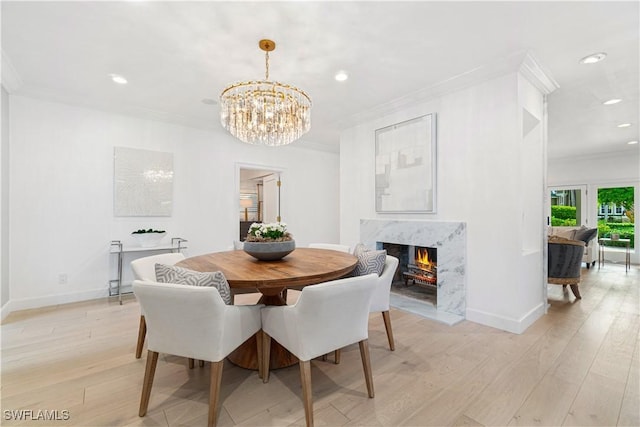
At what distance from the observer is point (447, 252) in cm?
320

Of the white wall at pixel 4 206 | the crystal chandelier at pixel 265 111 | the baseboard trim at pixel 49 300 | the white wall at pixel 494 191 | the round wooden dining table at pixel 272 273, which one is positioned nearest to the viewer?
the round wooden dining table at pixel 272 273

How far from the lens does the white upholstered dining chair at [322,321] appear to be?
150 centimetres

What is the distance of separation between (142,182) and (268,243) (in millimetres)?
2802

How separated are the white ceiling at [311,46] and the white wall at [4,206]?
35 centimetres

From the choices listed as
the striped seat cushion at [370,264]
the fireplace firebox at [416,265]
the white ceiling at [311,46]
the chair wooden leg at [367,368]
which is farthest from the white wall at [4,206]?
the fireplace firebox at [416,265]

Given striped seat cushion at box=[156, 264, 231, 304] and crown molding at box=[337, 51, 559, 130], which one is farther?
crown molding at box=[337, 51, 559, 130]

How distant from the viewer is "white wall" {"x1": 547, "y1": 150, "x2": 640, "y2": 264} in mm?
6254

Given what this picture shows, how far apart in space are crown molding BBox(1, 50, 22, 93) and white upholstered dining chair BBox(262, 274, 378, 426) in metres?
3.36

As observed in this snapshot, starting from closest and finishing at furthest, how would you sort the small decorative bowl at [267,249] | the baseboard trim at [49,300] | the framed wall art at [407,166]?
A: the small decorative bowl at [267,249], the baseboard trim at [49,300], the framed wall art at [407,166]

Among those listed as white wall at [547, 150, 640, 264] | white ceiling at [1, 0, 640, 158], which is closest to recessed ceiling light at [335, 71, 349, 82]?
white ceiling at [1, 0, 640, 158]

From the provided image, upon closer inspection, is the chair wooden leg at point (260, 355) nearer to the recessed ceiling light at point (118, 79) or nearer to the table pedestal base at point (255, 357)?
the table pedestal base at point (255, 357)

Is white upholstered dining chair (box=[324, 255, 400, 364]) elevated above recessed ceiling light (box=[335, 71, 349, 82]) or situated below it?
below

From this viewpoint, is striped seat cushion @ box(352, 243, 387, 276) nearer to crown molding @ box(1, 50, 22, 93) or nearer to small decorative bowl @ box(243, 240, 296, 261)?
small decorative bowl @ box(243, 240, 296, 261)

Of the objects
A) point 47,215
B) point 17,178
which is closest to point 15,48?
point 17,178
